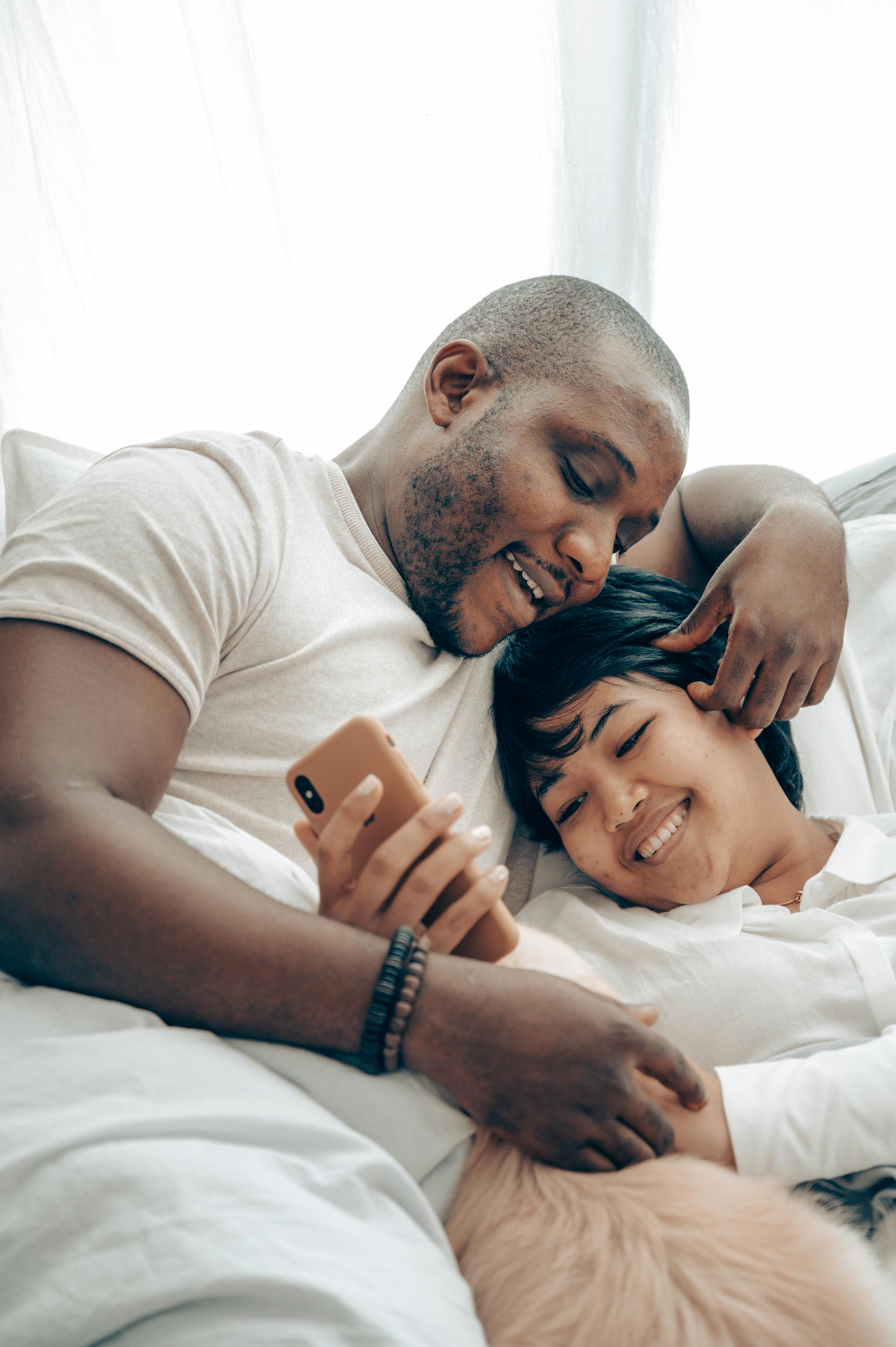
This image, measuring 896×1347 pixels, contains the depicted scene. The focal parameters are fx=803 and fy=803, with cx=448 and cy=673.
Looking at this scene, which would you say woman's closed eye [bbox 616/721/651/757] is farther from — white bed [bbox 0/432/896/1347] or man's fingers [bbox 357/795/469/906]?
white bed [bbox 0/432/896/1347]

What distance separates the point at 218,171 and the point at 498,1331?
1.80 m

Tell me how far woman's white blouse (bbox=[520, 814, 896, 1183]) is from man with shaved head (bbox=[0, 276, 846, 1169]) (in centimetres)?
11

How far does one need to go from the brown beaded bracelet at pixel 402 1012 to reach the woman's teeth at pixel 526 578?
644 millimetres

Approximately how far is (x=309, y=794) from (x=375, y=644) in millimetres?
361

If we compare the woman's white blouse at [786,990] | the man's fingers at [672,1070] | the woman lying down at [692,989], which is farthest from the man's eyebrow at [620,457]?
the man's fingers at [672,1070]

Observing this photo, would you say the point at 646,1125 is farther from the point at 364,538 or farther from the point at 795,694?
the point at 364,538

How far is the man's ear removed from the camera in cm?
119

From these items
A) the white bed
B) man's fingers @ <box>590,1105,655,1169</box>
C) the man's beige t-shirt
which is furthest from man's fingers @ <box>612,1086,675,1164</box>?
the man's beige t-shirt

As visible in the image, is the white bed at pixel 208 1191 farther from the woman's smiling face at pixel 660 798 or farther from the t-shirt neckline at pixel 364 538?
the t-shirt neckline at pixel 364 538

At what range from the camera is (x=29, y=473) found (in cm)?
119

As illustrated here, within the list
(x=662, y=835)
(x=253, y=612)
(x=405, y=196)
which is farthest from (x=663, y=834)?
Result: (x=405, y=196)

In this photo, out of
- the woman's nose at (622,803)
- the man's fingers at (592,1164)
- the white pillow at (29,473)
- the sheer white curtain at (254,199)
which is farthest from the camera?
the sheer white curtain at (254,199)

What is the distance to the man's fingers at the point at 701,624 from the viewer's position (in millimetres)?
1135

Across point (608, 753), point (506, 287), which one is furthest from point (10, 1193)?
point (506, 287)
